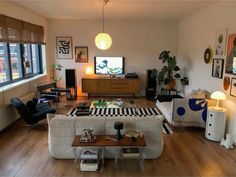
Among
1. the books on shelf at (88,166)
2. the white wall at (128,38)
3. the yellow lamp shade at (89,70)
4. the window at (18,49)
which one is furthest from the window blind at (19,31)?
the books on shelf at (88,166)

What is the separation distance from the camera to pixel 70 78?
23.7 ft

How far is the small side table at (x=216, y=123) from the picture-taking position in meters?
3.76

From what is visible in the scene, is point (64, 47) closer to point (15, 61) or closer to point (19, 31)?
point (15, 61)

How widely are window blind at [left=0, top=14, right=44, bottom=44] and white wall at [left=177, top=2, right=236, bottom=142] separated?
4528 mm

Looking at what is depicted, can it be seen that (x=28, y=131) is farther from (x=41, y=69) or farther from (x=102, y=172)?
(x=41, y=69)

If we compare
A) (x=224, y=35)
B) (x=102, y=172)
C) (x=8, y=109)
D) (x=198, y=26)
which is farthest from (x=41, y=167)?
(x=198, y=26)

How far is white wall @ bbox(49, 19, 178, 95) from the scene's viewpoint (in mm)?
7160

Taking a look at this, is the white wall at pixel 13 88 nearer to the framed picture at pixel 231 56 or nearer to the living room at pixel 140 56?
the living room at pixel 140 56

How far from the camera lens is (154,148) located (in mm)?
3227

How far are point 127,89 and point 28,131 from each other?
12.1ft

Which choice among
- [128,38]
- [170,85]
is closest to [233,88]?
[170,85]

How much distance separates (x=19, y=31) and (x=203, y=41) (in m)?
4.56

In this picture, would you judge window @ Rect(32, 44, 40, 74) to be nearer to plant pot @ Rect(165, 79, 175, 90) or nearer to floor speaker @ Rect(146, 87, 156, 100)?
floor speaker @ Rect(146, 87, 156, 100)

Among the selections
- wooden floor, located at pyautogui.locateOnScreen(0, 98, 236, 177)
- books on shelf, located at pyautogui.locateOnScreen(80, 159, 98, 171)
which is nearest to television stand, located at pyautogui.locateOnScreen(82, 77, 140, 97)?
wooden floor, located at pyautogui.locateOnScreen(0, 98, 236, 177)
